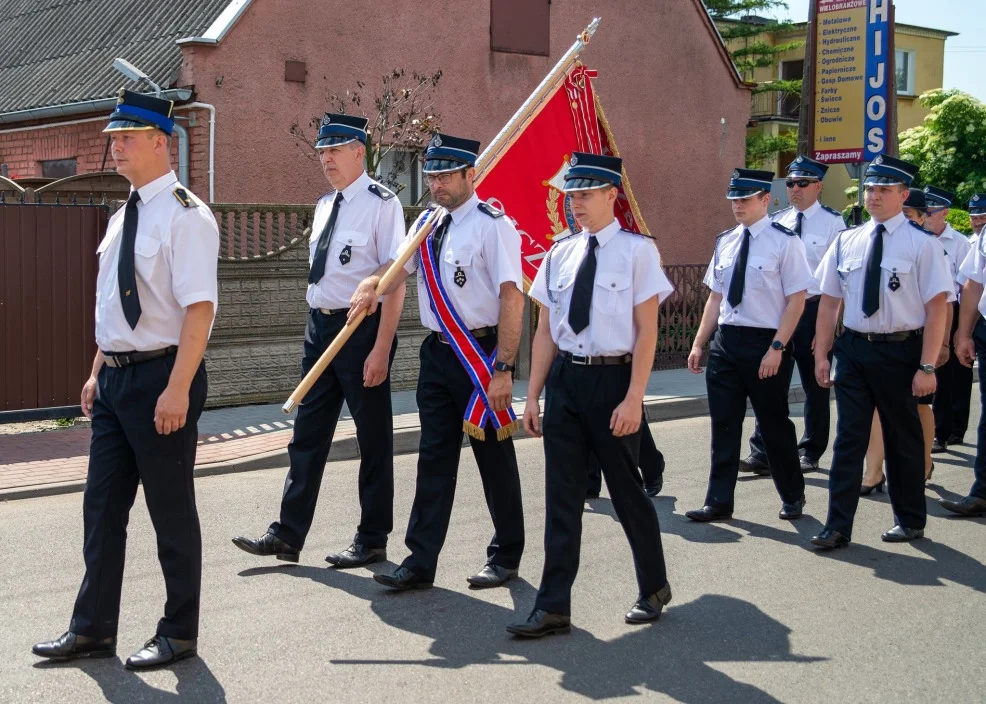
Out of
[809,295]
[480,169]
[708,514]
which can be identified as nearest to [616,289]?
[480,169]

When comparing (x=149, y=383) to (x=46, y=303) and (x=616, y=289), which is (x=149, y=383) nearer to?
(x=616, y=289)

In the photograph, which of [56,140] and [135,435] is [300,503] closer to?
[135,435]

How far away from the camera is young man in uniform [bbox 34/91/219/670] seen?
4.80 m

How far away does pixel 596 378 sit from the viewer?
5.48 metres

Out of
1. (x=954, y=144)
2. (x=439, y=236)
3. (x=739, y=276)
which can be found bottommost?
(x=739, y=276)

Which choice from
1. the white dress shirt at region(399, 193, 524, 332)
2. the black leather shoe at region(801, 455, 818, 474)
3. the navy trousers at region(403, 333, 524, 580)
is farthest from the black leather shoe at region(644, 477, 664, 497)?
the white dress shirt at region(399, 193, 524, 332)

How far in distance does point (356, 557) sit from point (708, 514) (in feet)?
7.51

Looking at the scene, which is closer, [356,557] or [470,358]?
[470,358]

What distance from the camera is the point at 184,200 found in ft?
15.9

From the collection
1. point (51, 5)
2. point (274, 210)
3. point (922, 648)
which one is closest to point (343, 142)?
point (922, 648)

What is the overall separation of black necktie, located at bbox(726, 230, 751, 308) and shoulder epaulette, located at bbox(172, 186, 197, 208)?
154 inches

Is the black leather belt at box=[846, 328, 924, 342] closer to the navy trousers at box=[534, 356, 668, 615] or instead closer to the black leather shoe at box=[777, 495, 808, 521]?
the black leather shoe at box=[777, 495, 808, 521]

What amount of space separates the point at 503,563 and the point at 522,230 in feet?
9.58

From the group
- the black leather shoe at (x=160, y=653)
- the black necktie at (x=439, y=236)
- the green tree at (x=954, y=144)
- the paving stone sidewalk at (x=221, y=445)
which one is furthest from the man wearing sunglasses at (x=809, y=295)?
the green tree at (x=954, y=144)
